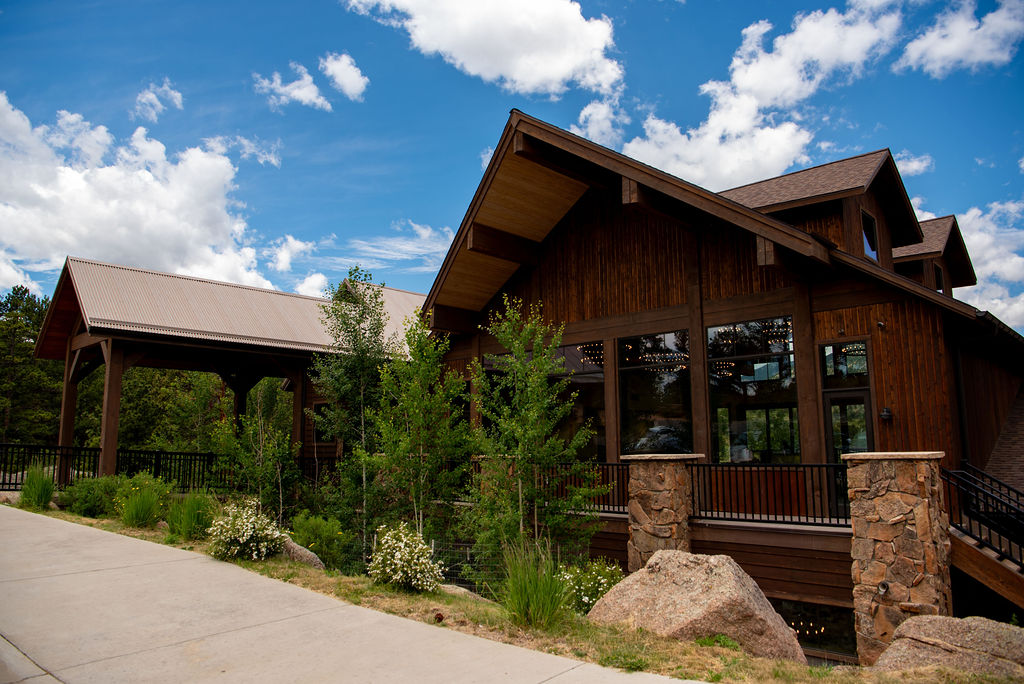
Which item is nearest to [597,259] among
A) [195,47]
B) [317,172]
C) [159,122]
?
[195,47]

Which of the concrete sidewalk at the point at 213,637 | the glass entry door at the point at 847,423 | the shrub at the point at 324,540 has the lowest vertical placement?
the shrub at the point at 324,540

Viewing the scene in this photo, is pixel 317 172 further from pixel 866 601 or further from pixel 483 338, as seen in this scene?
pixel 866 601

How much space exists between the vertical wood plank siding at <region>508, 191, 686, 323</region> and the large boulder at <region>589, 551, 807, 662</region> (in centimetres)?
621

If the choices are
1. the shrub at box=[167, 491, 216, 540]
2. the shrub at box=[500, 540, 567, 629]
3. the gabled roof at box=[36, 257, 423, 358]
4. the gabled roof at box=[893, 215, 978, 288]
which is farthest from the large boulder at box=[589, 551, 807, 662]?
the gabled roof at box=[893, 215, 978, 288]

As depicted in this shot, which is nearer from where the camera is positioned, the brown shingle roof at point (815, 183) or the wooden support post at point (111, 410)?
the brown shingle roof at point (815, 183)

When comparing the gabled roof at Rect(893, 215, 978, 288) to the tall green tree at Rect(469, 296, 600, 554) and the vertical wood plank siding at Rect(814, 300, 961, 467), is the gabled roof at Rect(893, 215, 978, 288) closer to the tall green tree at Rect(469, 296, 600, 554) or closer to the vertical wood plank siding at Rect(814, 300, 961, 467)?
the vertical wood plank siding at Rect(814, 300, 961, 467)

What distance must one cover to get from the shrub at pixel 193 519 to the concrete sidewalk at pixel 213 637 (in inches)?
77.3

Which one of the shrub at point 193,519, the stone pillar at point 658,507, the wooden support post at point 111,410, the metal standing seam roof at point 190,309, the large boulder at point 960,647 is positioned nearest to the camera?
the large boulder at point 960,647

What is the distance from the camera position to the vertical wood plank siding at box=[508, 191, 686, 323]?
38.8 feet

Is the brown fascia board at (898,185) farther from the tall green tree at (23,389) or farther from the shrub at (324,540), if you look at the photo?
the tall green tree at (23,389)

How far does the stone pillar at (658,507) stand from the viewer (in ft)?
29.3

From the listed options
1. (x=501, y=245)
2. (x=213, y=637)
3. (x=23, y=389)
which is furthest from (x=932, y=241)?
(x=23, y=389)

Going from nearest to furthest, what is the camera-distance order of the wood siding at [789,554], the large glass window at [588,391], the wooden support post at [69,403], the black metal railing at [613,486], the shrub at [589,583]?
1. the shrub at [589,583]
2. the wood siding at [789,554]
3. the black metal railing at [613,486]
4. the large glass window at [588,391]
5. the wooden support post at [69,403]

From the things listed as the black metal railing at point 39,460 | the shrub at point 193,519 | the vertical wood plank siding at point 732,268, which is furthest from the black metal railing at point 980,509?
the black metal railing at point 39,460
